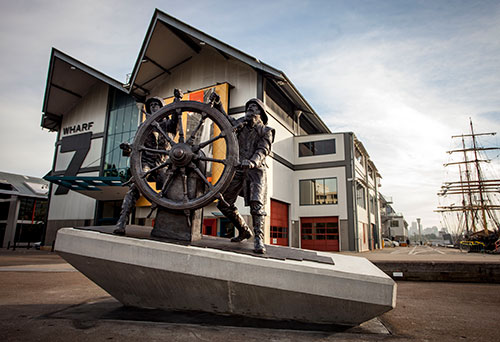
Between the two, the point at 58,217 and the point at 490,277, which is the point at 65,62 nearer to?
the point at 58,217

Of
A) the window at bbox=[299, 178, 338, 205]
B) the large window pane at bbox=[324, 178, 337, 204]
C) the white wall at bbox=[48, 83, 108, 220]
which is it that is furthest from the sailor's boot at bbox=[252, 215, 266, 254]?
the white wall at bbox=[48, 83, 108, 220]

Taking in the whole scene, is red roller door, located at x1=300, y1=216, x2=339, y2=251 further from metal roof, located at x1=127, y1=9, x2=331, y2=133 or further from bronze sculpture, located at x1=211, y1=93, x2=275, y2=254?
bronze sculpture, located at x1=211, y1=93, x2=275, y2=254

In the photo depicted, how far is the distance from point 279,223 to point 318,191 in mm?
4662

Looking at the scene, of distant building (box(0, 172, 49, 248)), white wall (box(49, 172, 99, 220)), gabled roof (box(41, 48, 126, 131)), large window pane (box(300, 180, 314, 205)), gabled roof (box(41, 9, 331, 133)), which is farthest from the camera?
distant building (box(0, 172, 49, 248))

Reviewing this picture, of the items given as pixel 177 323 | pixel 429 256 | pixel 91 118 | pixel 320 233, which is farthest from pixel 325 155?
pixel 177 323

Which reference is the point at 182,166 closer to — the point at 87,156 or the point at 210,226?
the point at 210,226

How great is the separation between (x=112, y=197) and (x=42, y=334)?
74.9 ft

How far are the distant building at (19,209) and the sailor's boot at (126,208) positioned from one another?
39.0 meters

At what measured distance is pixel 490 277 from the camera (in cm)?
798

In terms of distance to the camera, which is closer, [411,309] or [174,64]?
[411,309]

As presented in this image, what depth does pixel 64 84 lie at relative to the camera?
88.7ft

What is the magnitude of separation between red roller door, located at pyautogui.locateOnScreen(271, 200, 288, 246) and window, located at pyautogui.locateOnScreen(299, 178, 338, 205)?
2.05 metres

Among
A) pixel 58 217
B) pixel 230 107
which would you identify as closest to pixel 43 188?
pixel 58 217

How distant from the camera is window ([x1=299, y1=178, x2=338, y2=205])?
24.5m
